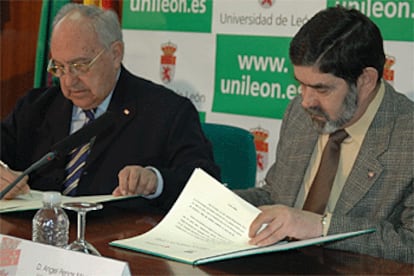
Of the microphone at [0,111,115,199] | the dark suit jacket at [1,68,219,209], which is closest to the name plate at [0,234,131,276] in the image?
the microphone at [0,111,115,199]

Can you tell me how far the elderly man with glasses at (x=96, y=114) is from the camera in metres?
2.68

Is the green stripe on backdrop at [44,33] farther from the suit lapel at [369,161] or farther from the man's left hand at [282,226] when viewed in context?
the man's left hand at [282,226]

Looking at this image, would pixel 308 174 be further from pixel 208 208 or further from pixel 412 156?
pixel 208 208

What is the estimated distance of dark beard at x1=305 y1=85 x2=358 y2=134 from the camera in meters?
2.23

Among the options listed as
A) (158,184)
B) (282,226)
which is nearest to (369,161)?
(282,226)

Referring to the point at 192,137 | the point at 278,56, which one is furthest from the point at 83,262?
the point at 278,56

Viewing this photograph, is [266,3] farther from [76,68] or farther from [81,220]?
[81,220]

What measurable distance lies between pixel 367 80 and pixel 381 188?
319 mm

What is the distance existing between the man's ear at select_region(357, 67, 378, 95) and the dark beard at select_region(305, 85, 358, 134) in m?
0.02

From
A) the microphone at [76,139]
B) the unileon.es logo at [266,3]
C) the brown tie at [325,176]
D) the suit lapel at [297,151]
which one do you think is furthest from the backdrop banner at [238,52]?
the microphone at [76,139]

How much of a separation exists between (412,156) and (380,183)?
0.38 feet

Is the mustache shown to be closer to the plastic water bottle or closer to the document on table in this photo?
the document on table

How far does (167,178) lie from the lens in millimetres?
2461

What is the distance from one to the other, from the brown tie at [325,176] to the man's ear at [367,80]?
14 centimetres
